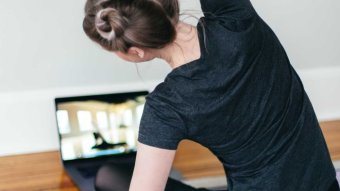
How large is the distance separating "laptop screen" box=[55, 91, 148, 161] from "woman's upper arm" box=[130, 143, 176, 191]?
76 centimetres

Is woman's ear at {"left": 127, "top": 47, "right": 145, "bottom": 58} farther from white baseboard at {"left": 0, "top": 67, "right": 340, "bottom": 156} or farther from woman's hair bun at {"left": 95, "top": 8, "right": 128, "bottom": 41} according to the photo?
white baseboard at {"left": 0, "top": 67, "right": 340, "bottom": 156}

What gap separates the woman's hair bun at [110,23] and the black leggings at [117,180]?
0.52 meters

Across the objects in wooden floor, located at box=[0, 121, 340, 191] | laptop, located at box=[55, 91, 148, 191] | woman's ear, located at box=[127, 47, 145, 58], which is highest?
woman's ear, located at box=[127, 47, 145, 58]

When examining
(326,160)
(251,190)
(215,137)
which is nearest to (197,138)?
(215,137)

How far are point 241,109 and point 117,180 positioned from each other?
1.67 feet

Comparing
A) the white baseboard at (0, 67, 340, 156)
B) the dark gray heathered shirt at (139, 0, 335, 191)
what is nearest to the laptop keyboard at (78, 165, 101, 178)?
the white baseboard at (0, 67, 340, 156)

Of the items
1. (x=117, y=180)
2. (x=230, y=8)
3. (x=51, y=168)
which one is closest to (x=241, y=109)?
(x=230, y=8)

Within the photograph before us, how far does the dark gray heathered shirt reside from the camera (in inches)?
35.5

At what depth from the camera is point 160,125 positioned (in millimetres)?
908

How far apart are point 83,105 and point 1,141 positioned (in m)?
0.31

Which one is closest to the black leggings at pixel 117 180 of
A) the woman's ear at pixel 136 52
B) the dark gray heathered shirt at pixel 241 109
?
the dark gray heathered shirt at pixel 241 109

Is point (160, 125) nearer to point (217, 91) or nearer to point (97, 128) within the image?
point (217, 91)

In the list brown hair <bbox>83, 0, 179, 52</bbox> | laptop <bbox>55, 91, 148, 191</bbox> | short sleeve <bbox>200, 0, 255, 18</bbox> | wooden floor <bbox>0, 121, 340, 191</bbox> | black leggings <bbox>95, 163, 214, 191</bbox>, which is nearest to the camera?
brown hair <bbox>83, 0, 179, 52</bbox>

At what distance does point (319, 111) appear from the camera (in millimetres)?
2061
